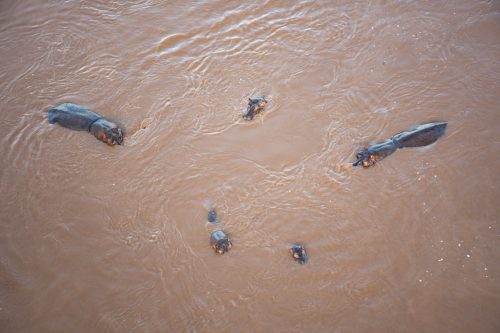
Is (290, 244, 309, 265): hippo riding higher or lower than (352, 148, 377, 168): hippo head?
lower

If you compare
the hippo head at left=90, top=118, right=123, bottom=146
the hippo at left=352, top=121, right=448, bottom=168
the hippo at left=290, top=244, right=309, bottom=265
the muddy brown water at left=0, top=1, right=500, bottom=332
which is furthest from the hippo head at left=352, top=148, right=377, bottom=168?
the hippo head at left=90, top=118, right=123, bottom=146

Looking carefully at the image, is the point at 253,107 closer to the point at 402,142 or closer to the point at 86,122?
the point at 402,142

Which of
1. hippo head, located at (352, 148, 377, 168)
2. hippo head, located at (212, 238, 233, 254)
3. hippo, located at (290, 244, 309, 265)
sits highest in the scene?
hippo head, located at (352, 148, 377, 168)

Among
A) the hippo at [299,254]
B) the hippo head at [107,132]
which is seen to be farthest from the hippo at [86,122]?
the hippo at [299,254]

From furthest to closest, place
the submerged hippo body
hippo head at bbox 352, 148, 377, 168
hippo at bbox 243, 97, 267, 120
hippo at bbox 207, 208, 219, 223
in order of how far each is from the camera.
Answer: hippo at bbox 243, 97, 267, 120
the submerged hippo body
hippo head at bbox 352, 148, 377, 168
hippo at bbox 207, 208, 219, 223

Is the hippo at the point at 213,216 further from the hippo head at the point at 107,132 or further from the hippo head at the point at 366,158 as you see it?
the hippo head at the point at 366,158

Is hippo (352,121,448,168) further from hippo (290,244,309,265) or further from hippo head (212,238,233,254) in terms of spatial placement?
hippo head (212,238,233,254)

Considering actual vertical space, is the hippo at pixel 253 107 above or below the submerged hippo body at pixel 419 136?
above
